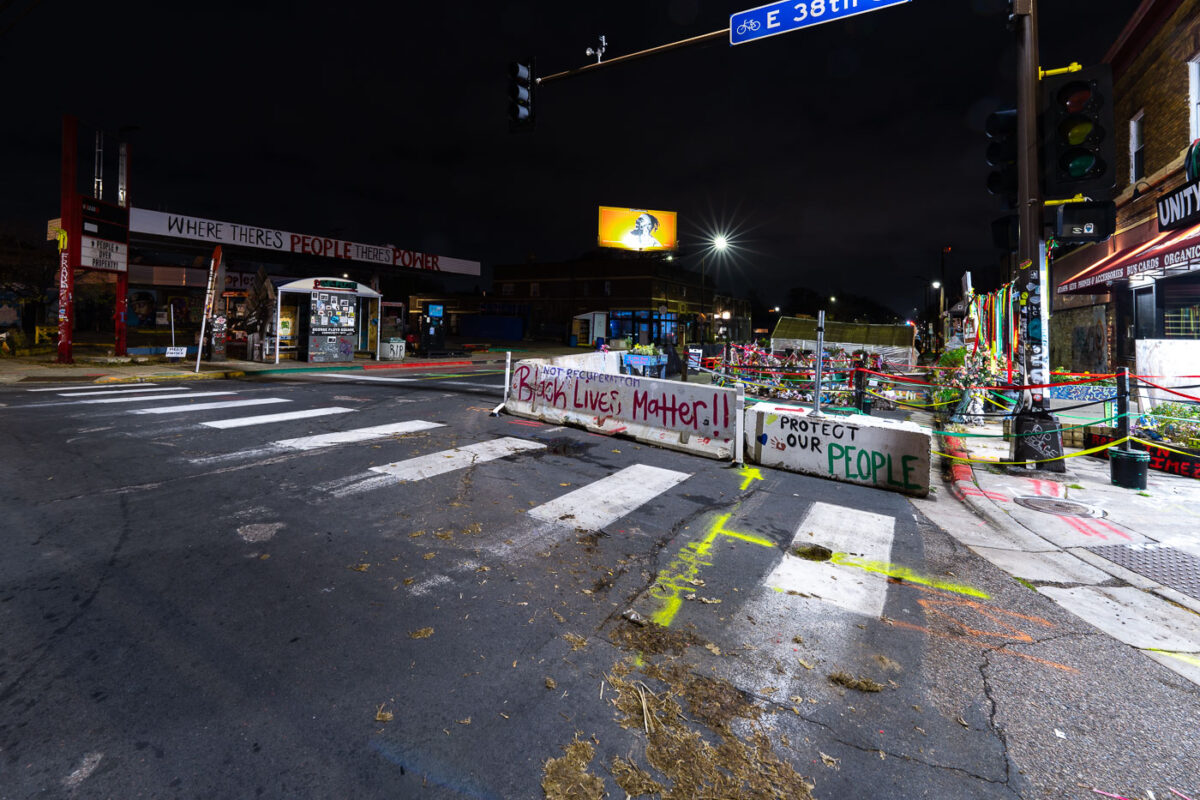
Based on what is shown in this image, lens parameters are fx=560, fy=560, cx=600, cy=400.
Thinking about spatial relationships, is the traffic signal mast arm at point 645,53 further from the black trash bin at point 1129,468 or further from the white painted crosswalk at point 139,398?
the white painted crosswalk at point 139,398

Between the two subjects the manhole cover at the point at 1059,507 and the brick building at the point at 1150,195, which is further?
the brick building at the point at 1150,195

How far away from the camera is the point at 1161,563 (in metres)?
4.63

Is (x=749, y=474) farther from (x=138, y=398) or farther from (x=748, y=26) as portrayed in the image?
(x=138, y=398)

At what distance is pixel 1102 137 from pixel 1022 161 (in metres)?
1.11

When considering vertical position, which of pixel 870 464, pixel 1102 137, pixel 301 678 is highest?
pixel 1102 137

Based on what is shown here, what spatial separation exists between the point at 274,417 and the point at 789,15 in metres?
9.79

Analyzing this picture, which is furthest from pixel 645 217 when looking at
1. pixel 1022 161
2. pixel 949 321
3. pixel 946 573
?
pixel 946 573

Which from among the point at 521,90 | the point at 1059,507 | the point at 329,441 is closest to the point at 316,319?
the point at 521,90

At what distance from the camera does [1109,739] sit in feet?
8.29

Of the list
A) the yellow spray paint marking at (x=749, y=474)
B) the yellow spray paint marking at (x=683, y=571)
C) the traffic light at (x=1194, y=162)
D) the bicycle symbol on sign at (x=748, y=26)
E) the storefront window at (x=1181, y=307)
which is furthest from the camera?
the storefront window at (x=1181, y=307)

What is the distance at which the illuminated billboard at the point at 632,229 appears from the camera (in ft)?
167

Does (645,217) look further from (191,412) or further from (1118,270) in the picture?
(191,412)

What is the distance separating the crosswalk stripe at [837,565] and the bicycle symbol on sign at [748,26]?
6.27 m

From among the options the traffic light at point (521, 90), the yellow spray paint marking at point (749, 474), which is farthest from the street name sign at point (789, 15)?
the yellow spray paint marking at point (749, 474)
